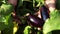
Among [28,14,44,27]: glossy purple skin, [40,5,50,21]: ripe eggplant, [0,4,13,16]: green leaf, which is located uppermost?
[0,4,13,16]: green leaf

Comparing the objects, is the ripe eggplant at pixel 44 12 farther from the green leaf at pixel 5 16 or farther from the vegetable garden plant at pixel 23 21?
the green leaf at pixel 5 16

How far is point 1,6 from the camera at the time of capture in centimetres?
87

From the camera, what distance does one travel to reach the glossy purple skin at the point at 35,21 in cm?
88

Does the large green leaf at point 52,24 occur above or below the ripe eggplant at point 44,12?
below

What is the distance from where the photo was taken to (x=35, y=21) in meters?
0.89

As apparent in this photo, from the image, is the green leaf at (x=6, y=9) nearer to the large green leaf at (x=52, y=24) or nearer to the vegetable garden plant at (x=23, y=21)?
the vegetable garden plant at (x=23, y=21)

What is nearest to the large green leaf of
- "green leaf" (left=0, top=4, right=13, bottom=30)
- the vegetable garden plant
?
the vegetable garden plant

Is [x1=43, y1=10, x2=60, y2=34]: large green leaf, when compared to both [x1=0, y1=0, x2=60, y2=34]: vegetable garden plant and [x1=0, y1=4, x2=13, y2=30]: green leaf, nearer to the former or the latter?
[x1=0, y1=0, x2=60, y2=34]: vegetable garden plant

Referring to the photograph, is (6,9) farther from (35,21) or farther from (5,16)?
(35,21)

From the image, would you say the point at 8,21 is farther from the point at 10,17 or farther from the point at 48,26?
the point at 48,26

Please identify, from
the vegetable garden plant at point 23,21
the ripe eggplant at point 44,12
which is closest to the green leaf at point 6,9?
the vegetable garden plant at point 23,21

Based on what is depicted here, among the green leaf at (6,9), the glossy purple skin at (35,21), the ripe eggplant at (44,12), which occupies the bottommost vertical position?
the glossy purple skin at (35,21)

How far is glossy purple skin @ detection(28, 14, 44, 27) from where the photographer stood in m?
0.88

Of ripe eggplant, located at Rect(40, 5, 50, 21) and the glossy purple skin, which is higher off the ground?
ripe eggplant, located at Rect(40, 5, 50, 21)
